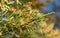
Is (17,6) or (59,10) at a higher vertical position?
(17,6)

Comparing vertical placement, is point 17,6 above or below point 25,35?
above

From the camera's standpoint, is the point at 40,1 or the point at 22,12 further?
the point at 40,1

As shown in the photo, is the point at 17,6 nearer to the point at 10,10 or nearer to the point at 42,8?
the point at 10,10

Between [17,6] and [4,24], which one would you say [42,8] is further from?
[4,24]

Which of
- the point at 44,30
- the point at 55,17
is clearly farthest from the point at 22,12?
the point at 55,17

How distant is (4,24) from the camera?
15.8 ft

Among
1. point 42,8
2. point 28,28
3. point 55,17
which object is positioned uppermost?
point 28,28

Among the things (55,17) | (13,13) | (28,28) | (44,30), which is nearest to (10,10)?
(13,13)

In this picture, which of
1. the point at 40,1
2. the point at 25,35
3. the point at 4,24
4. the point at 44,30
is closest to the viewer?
the point at 4,24

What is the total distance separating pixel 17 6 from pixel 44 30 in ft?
6.12

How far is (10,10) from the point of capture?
4.86 meters

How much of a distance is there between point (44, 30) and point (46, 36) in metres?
0.20

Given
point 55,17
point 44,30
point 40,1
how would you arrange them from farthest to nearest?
point 55,17 < point 40,1 < point 44,30

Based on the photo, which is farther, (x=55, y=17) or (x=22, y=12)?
(x=55, y=17)
